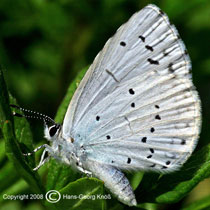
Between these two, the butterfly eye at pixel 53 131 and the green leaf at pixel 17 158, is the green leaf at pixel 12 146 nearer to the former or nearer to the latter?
the green leaf at pixel 17 158

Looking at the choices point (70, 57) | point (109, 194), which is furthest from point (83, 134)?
point (70, 57)

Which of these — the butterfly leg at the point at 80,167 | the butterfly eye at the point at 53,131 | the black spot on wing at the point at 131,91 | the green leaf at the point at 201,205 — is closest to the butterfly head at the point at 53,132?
the butterfly eye at the point at 53,131

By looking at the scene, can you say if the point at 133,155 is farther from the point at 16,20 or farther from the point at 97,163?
the point at 16,20

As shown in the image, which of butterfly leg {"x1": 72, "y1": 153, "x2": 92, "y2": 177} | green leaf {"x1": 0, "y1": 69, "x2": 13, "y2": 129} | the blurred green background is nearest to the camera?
green leaf {"x1": 0, "y1": 69, "x2": 13, "y2": 129}

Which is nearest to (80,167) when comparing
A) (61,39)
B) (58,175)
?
(58,175)

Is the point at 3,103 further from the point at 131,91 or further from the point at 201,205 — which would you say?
the point at 201,205

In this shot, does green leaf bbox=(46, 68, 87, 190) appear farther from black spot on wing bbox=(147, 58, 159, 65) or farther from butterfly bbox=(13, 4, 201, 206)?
black spot on wing bbox=(147, 58, 159, 65)

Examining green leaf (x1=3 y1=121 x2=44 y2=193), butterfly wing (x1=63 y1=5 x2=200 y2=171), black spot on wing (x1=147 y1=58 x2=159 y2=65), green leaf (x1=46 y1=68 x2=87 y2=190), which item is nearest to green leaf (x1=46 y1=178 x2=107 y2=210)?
green leaf (x1=3 y1=121 x2=44 y2=193)

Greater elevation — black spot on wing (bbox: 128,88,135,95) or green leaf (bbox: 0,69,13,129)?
green leaf (bbox: 0,69,13,129)
